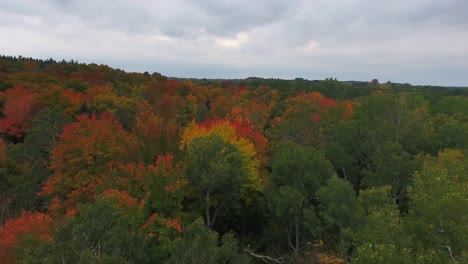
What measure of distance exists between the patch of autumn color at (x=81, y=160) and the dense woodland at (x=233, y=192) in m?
0.10

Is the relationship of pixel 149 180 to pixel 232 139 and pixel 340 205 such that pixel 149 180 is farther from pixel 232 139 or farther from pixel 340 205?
pixel 340 205

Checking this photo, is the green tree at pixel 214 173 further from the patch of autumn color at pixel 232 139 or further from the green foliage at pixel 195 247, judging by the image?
the green foliage at pixel 195 247

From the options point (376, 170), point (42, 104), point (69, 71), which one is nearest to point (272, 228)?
point (376, 170)

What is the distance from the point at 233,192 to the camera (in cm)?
2953

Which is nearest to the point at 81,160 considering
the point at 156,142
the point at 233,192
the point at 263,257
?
the point at 156,142

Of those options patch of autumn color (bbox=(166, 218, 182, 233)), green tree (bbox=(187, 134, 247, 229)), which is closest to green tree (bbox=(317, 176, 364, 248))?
green tree (bbox=(187, 134, 247, 229))

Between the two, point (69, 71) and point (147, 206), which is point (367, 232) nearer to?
point (147, 206)

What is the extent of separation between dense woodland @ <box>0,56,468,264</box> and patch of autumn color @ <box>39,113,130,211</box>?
0.10 metres

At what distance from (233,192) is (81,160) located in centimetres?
1163

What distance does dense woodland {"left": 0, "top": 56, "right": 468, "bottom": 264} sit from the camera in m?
15.0

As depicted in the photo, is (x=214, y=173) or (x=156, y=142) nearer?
(x=214, y=173)

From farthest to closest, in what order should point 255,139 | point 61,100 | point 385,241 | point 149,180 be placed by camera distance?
point 61,100
point 255,139
point 149,180
point 385,241

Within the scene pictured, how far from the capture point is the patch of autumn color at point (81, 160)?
95.1 ft

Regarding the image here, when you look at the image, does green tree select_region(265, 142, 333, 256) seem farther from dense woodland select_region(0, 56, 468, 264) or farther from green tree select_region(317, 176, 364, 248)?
green tree select_region(317, 176, 364, 248)
